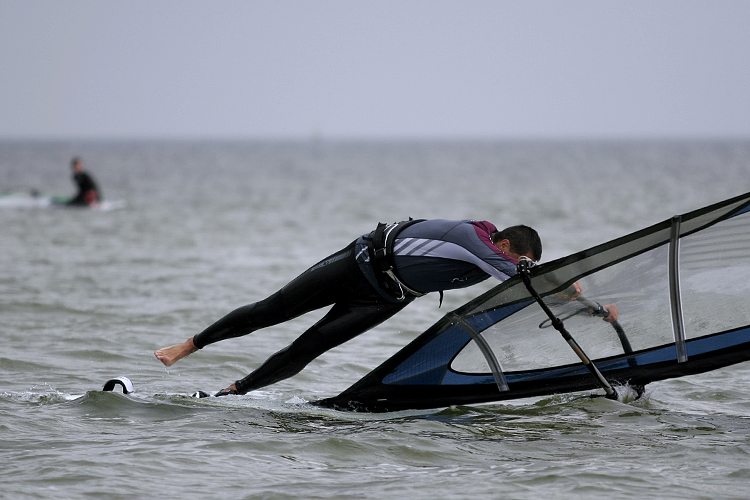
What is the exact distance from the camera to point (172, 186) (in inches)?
1834

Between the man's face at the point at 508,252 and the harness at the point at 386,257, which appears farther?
the harness at the point at 386,257

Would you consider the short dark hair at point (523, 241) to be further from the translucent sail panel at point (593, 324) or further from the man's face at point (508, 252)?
the translucent sail panel at point (593, 324)

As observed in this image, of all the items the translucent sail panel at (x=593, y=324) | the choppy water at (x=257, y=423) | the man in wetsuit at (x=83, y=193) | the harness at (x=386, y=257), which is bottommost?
the choppy water at (x=257, y=423)

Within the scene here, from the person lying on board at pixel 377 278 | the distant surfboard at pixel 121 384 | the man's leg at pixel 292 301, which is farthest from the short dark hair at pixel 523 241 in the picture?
the distant surfboard at pixel 121 384

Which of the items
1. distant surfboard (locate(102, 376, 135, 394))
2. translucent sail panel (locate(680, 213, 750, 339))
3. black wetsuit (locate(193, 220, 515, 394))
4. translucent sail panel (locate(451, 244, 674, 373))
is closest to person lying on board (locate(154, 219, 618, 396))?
black wetsuit (locate(193, 220, 515, 394))

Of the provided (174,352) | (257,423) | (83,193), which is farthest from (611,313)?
(83,193)

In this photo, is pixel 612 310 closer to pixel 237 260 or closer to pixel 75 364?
pixel 75 364

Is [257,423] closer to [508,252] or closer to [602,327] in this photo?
[508,252]

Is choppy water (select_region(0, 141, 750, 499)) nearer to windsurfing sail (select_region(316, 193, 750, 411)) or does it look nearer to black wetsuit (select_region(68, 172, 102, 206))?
windsurfing sail (select_region(316, 193, 750, 411))

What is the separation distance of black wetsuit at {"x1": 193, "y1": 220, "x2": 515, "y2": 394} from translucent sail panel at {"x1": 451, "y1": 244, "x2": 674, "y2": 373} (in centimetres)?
47

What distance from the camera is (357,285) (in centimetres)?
793

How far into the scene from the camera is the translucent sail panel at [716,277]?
740cm

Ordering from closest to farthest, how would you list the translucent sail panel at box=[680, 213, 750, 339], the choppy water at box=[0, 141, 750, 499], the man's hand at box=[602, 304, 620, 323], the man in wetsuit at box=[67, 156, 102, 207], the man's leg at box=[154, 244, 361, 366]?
the choppy water at box=[0, 141, 750, 499] → the translucent sail panel at box=[680, 213, 750, 339] → the man's hand at box=[602, 304, 620, 323] → the man's leg at box=[154, 244, 361, 366] → the man in wetsuit at box=[67, 156, 102, 207]

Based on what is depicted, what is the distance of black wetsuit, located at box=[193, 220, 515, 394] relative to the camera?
754 cm
